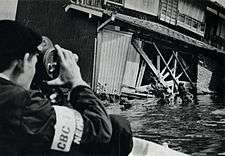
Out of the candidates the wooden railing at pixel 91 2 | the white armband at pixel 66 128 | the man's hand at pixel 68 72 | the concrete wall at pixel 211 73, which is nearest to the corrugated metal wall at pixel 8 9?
the wooden railing at pixel 91 2

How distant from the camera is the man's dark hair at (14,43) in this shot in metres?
0.67

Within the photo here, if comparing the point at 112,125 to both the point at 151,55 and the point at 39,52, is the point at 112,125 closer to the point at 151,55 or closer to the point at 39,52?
the point at 39,52

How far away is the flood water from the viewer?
3.22ft

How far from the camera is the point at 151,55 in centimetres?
106

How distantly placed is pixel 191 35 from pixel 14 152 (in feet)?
2.46

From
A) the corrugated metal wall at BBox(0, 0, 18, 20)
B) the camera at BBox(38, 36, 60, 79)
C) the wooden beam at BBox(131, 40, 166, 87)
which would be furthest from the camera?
the wooden beam at BBox(131, 40, 166, 87)

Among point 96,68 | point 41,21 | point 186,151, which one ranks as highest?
point 41,21

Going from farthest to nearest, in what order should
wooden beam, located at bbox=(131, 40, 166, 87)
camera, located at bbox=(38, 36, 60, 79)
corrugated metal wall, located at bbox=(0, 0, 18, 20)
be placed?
wooden beam, located at bbox=(131, 40, 166, 87) < corrugated metal wall, located at bbox=(0, 0, 18, 20) < camera, located at bbox=(38, 36, 60, 79)

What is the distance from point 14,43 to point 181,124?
59 centimetres

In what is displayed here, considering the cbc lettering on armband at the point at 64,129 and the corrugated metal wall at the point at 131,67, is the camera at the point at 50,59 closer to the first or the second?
the cbc lettering on armband at the point at 64,129

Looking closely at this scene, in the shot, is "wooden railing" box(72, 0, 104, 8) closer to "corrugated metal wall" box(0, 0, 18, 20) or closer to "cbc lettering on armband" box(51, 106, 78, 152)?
"corrugated metal wall" box(0, 0, 18, 20)

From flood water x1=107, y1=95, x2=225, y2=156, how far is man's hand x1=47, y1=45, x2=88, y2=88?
0.28 meters

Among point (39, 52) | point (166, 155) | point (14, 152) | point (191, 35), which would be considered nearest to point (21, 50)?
point (39, 52)

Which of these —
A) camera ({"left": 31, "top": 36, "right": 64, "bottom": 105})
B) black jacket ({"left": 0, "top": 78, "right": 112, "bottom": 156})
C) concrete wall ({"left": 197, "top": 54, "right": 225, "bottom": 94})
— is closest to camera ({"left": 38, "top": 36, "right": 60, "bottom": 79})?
camera ({"left": 31, "top": 36, "right": 64, "bottom": 105})
